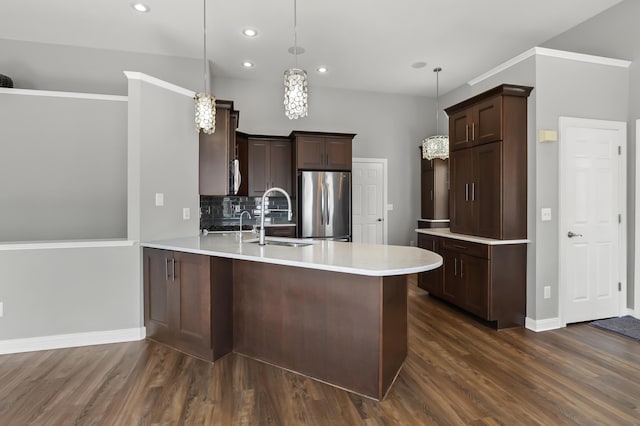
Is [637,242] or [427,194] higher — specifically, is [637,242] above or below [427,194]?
below

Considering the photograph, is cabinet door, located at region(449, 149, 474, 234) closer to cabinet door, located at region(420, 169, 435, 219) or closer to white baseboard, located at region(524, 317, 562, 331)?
white baseboard, located at region(524, 317, 562, 331)

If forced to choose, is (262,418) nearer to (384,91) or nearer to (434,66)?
(434,66)

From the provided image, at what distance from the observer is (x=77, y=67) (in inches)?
174

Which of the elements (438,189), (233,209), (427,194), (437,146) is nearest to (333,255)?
(437,146)

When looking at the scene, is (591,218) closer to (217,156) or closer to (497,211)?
(497,211)

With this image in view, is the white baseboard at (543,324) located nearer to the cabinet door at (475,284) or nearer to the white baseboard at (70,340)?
the cabinet door at (475,284)

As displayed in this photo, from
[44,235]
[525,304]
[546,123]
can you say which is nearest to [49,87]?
[44,235]

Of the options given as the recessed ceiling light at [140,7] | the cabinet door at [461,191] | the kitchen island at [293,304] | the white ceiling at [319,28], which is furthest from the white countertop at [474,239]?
the recessed ceiling light at [140,7]

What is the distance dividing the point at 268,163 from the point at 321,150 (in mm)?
900

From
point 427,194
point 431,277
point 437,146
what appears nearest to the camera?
point 431,277

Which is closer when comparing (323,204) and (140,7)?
(140,7)

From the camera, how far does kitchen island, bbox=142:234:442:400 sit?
6.89 ft

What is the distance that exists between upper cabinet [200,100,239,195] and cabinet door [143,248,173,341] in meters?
1.07

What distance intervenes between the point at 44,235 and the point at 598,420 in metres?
5.14
